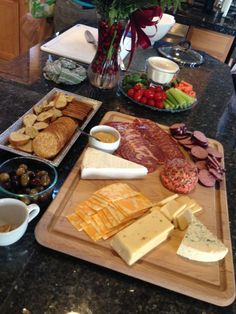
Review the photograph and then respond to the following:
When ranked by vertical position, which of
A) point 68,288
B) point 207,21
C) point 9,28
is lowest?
point 9,28

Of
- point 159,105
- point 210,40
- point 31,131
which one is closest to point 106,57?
point 159,105

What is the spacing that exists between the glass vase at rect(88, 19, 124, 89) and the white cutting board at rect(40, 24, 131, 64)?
232 mm

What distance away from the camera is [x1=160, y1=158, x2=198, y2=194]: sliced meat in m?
0.92

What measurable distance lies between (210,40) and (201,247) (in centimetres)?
237

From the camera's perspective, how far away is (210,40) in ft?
8.79

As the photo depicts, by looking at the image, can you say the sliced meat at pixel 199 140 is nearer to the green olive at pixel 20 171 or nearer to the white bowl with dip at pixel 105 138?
the white bowl with dip at pixel 105 138

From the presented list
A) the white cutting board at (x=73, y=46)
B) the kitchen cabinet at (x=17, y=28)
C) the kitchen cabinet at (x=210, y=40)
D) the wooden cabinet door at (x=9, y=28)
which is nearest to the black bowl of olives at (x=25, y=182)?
the white cutting board at (x=73, y=46)

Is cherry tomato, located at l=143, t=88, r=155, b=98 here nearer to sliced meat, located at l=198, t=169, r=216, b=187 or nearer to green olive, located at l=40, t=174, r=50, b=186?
sliced meat, located at l=198, t=169, r=216, b=187

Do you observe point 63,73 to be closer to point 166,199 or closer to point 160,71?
point 160,71

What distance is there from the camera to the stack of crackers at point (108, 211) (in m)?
0.75

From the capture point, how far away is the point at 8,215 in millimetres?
729

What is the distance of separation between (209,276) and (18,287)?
417 mm

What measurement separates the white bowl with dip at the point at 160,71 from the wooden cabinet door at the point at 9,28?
207 centimetres

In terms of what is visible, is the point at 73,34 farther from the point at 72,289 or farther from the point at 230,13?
the point at 230,13
